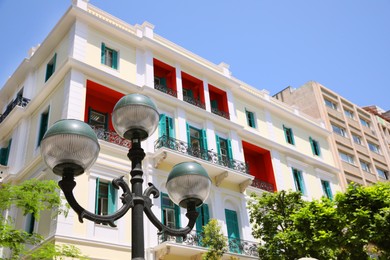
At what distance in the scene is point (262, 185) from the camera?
806 inches

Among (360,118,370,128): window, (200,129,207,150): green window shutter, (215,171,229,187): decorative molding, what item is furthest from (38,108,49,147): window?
(360,118,370,128): window

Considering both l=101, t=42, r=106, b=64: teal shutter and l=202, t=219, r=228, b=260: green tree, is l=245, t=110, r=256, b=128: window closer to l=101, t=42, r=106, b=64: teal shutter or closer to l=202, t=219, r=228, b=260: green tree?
l=101, t=42, r=106, b=64: teal shutter

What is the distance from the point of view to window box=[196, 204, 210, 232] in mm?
16452

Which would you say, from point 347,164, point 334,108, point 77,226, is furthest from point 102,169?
point 334,108

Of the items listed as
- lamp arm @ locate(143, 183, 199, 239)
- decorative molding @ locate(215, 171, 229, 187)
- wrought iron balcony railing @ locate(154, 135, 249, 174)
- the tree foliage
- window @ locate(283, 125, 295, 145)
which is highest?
window @ locate(283, 125, 295, 145)

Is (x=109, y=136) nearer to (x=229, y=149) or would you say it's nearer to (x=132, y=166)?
(x=229, y=149)

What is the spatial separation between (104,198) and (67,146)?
Result: 10.5m

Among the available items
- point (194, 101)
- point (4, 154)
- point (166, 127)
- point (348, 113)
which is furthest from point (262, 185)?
point (348, 113)

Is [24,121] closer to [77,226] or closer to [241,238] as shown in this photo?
[77,226]

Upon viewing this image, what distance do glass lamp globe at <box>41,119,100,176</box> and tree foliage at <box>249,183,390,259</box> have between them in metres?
10.3

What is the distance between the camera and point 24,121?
59.4 feet

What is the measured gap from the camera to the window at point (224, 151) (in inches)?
732

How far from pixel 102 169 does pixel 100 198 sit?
3.47 feet

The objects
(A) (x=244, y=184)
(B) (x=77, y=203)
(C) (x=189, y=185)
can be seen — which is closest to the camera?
(B) (x=77, y=203)
